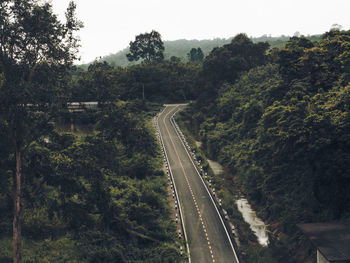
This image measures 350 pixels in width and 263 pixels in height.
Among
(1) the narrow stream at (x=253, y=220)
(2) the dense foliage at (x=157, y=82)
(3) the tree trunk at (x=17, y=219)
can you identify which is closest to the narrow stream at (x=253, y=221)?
(1) the narrow stream at (x=253, y=220)

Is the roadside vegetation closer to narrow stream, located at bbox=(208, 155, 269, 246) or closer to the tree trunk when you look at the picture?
the tree trunk

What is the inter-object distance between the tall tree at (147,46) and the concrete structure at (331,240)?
342 ft

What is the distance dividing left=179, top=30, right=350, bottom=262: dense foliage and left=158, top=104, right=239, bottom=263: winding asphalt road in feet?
21.0

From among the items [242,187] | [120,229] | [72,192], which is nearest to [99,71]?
[72,192]

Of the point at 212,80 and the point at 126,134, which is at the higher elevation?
the point at 212,80

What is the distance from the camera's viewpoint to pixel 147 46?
122875mm

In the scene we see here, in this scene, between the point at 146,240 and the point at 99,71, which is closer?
the point at 99,71

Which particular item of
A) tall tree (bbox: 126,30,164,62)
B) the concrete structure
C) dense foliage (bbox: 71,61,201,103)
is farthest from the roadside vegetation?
tall tree (bbox: 126,30,164,62)

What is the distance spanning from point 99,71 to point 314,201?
25104 mm

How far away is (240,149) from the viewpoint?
186ft

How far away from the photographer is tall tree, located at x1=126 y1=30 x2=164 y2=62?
120812 mm

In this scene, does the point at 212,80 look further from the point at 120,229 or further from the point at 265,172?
the point at 120,229

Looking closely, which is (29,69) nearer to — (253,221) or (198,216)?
(198,216)

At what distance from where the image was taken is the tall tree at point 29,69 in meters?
21.2
